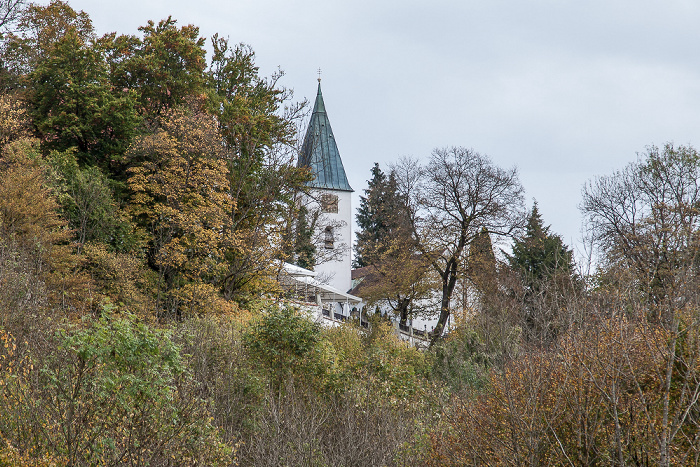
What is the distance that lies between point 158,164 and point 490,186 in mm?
14289

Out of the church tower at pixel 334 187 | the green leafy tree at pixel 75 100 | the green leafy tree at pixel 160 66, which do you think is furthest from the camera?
the church tower at pixel 334 187

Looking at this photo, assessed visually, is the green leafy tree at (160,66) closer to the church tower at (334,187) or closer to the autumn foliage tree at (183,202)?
the autumn foliage tree at (183,202)

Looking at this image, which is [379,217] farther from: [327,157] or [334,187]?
[334,187]

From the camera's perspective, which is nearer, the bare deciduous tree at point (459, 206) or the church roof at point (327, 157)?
the bare deciduous tree at point (459, 206)

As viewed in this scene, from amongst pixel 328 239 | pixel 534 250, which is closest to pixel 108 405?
pixel 534 250

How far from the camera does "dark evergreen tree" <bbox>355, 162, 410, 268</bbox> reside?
3359 centimetres

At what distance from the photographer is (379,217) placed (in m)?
42.9

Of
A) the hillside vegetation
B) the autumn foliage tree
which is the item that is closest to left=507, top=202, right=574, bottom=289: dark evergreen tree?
the hillside vegetation

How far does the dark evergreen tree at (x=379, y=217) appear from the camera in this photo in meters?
33.6

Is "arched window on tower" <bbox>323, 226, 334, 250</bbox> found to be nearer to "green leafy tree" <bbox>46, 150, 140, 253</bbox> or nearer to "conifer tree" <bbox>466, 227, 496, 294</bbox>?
"conifer tree" <bbox>466, 227, 496, 294</bbox>

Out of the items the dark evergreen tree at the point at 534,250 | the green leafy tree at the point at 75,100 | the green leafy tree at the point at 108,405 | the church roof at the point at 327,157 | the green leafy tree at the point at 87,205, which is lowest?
the green leafy tree at the point at 108,405

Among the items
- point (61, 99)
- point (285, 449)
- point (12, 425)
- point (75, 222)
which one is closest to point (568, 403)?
point (285, 449)

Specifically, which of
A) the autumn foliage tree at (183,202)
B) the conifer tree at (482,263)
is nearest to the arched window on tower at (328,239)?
the conifer tree at (482,263)

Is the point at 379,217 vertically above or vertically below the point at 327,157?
below
